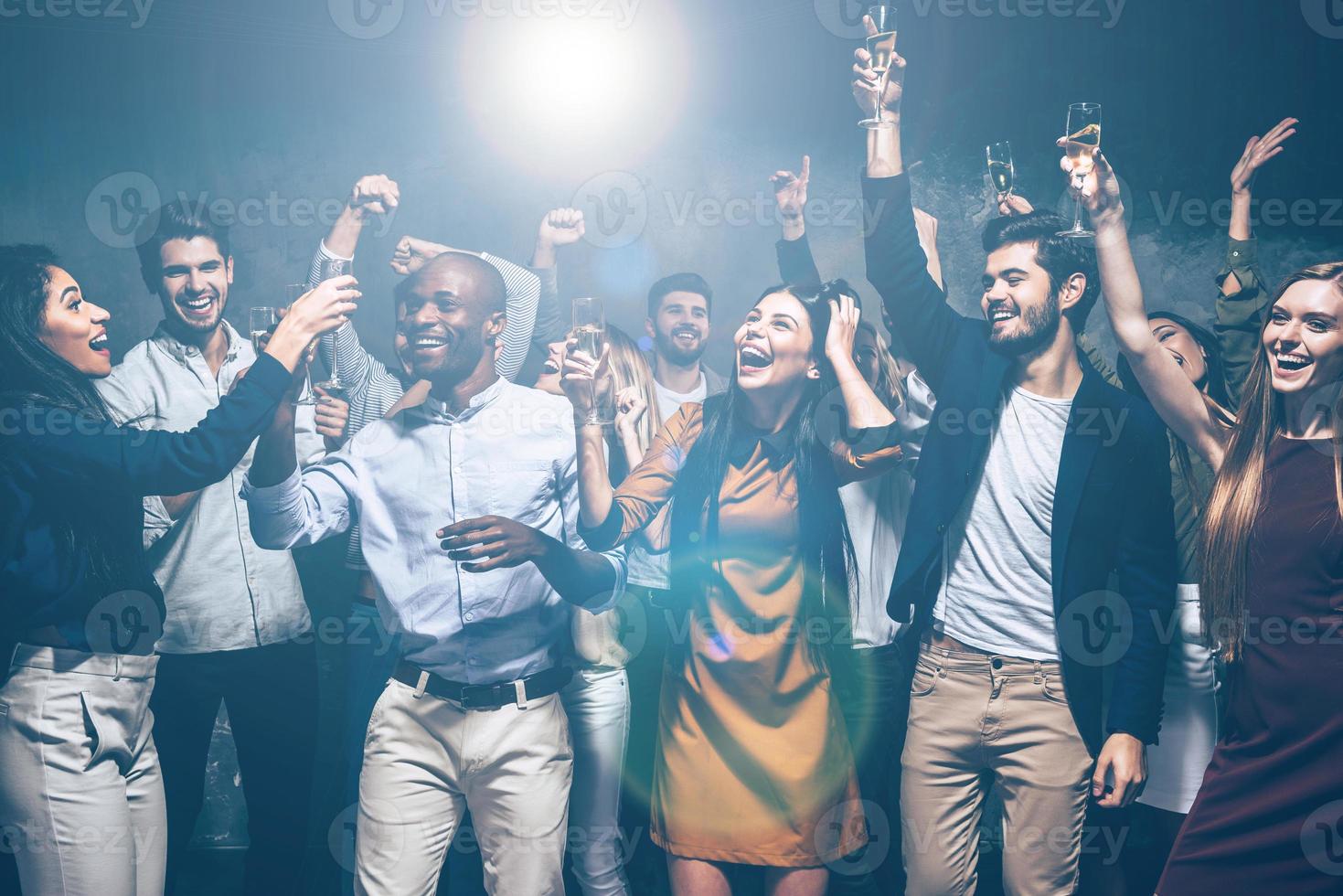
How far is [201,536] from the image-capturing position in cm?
305

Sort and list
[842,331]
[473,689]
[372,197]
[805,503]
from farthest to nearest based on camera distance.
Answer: [372,197], [842,331], [805,503], [473,689]

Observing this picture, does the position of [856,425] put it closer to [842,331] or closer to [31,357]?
[842,331]

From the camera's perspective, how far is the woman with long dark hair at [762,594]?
109 inches

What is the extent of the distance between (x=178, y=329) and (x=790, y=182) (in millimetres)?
1915

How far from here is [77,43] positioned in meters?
3.30

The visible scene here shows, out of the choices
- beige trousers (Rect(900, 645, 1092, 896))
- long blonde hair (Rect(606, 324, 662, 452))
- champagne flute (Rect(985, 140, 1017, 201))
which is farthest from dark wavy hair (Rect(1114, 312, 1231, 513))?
long blonde hair (Rect(606, 324, 662, 452))

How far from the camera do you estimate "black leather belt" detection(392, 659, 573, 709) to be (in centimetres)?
273

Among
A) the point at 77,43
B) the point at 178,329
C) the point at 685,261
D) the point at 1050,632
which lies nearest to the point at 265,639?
the point at 178,329

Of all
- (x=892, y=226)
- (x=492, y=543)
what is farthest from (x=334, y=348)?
(x=892, y=226)

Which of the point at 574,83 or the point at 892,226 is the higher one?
the point at 574,83

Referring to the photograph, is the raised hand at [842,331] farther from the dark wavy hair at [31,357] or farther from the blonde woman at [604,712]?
the dark wavy hair at [31,357]

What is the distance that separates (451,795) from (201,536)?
1.06m

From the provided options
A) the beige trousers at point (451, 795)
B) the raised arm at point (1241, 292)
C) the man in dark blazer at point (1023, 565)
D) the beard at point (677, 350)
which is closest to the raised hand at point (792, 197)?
the beard at point (677, 350)

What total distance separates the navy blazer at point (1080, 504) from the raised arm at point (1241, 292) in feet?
1.50
